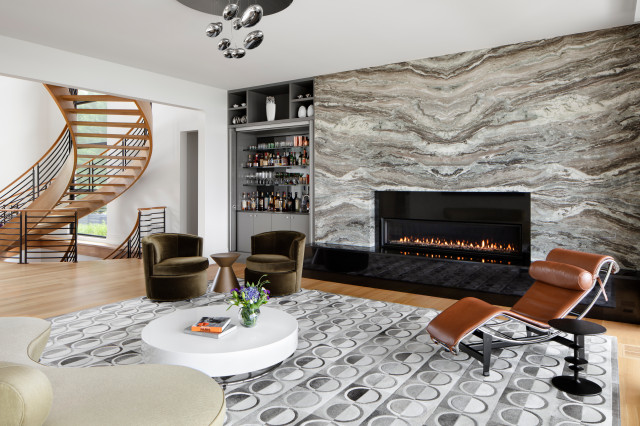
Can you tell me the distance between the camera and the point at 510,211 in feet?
17.7

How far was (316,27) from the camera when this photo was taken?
15.3 feet

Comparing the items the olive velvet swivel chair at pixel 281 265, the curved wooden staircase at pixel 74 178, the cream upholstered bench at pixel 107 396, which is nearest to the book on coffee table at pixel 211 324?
the cream upholstered bench at pixel 107 396

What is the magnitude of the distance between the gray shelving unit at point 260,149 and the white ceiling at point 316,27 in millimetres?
1304

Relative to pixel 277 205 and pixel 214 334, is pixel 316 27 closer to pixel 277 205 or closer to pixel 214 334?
pixel 214 334

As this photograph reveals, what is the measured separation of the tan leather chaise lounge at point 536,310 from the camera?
10.3ft

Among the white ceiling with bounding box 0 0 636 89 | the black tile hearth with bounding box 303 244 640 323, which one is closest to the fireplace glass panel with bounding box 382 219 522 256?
the black tile hearth with bounding box 303 244 640 323

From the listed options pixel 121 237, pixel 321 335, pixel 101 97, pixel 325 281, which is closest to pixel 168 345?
pixel 321 335

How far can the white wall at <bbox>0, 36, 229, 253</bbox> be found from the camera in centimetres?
524

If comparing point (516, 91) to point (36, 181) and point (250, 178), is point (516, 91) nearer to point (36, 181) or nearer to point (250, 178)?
point (250, 178)

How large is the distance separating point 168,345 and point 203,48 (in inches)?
150

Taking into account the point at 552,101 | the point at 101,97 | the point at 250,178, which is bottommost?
the point at 250,178

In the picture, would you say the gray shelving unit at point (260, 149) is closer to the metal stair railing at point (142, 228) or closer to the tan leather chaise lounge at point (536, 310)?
the metal stair railing at point (142, 228)

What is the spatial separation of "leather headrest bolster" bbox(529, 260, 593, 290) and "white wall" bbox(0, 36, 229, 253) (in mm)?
4693

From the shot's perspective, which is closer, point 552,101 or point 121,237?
point 552,101
